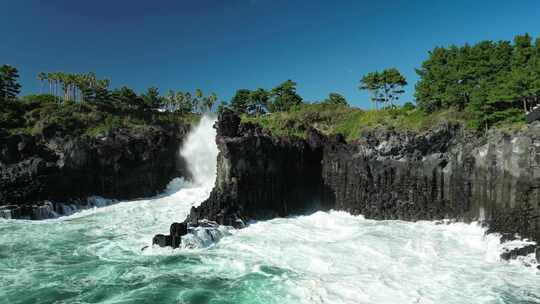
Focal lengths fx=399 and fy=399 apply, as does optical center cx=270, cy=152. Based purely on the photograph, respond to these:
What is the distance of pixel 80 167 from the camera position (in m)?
54.0

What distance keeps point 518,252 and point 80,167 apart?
5055 cm

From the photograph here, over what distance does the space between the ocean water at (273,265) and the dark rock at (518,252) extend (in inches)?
22.0

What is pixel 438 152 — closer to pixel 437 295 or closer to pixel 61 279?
pixel 437 295

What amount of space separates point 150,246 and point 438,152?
1162 inches

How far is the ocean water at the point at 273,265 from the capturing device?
875 inches

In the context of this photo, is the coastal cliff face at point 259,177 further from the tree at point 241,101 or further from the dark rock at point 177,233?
the tree at point 241,101

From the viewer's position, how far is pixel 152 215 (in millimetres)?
45469

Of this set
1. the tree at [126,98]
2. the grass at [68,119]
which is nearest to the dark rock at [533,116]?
the grass at [68,119]

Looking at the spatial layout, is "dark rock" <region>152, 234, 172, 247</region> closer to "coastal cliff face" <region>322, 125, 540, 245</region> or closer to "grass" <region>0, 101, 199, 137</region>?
"coastal cliff face" <region>322, 125, 540, 245</region>

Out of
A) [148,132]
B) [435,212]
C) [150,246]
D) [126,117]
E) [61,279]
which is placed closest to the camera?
[61,279]

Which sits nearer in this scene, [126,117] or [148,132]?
[148,132]

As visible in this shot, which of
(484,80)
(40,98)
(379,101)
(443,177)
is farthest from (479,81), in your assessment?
(40,98)

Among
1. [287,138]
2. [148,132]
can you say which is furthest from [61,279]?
[148,132]

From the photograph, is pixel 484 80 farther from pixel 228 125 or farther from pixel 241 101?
pixel 241 101
